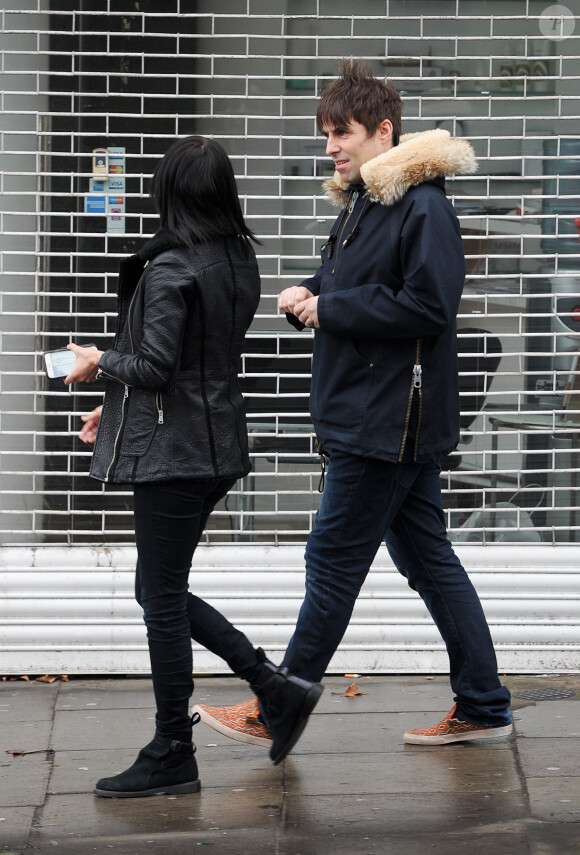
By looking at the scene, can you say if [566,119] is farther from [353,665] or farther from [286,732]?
[286,732]

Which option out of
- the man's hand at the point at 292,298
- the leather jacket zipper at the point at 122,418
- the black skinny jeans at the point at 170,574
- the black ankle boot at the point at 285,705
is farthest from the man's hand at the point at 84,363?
the black ankle boot at the point at 285,705

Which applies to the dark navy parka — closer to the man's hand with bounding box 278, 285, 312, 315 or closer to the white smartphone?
the man's hand with bounding box 278, 285, 312, 315

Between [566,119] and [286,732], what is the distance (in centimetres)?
285

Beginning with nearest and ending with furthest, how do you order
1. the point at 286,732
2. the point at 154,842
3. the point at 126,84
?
1. the point at 154,842
2. the point at 286,732
3. the point at 126,84

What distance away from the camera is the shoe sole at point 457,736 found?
4215 mm

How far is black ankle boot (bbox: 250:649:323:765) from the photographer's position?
378 cm

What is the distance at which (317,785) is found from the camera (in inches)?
156

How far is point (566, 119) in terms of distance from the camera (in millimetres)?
5289

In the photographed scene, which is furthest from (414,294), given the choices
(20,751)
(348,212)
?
Answer: (20,751)

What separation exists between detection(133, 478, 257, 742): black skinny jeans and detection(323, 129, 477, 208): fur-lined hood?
96 cm

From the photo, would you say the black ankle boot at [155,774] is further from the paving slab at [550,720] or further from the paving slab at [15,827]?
the paving slab at [550,720]

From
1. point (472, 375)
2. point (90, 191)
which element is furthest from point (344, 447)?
point (90, 191)

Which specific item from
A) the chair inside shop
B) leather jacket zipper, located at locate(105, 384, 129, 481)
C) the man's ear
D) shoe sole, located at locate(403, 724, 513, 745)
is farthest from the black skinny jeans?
the chair inside shop

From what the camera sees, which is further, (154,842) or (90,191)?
(90,191)
